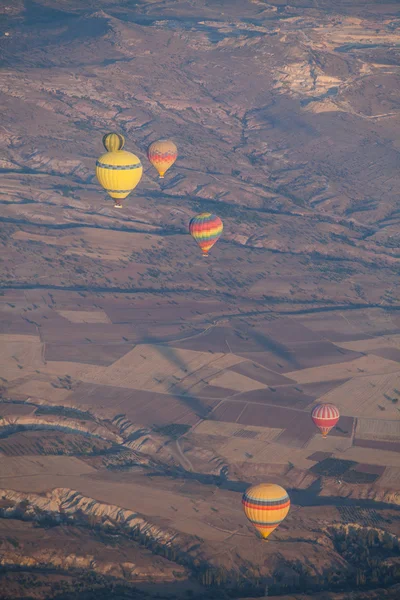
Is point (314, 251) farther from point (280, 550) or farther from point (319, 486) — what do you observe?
point (280, 550)

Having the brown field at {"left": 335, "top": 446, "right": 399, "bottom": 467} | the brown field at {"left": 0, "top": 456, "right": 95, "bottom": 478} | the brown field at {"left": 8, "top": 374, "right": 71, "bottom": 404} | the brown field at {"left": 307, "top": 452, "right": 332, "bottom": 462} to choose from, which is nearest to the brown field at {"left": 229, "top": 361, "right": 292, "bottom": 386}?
the brown field at {"left": 307, "top": 452, "right": 332, "bottom": 462}

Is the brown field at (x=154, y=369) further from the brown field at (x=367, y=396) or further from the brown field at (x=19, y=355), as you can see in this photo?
the brown field at (x=367, y=396)

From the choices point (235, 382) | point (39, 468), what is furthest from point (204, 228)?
point (39, 468)

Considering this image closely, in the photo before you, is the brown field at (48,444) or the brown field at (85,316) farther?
the brown field at (85,316)

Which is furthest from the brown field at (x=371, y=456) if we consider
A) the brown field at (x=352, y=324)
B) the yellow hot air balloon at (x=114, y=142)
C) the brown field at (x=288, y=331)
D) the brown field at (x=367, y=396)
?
the yellow hot air balloon at (x=114, y=142)

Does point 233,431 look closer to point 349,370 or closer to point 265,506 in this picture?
point 349,370

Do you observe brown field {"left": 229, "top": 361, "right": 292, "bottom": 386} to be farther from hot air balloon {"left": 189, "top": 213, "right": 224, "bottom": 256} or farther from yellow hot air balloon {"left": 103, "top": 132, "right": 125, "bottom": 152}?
yellow hot air balloon {"left": 103, "top": 132, "right": 125, "bottom": 152}

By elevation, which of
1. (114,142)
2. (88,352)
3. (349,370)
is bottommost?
(349,370)
